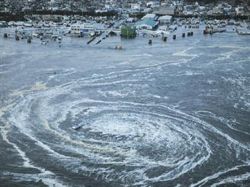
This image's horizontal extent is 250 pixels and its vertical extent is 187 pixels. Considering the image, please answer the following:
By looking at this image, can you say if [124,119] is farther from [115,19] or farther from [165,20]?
[115,19]

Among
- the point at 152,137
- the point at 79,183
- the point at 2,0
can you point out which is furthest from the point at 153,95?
the point at 2,0

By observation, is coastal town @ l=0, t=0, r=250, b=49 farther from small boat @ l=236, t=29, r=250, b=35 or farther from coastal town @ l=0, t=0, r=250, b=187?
coastal town @ l=0, t=0, r=250, b=187

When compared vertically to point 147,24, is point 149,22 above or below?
above

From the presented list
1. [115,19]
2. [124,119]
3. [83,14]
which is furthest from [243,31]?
[124,119]

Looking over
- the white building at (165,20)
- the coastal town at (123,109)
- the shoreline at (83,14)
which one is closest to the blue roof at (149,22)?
the white building at (165,20)

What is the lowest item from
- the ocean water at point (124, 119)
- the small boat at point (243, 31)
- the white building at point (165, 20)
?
the ocean water at point (124, 119)

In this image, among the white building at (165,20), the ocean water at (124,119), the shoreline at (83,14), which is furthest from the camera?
the shoreline at (83,14)

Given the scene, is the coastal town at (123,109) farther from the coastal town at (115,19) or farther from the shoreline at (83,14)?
the shoreline at (83,14)

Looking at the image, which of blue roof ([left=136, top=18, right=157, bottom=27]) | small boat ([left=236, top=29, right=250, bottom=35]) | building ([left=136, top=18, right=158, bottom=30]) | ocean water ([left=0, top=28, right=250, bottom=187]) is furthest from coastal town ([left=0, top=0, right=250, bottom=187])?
blue roof ([left=136, top=18, right=157, bottom=27])
